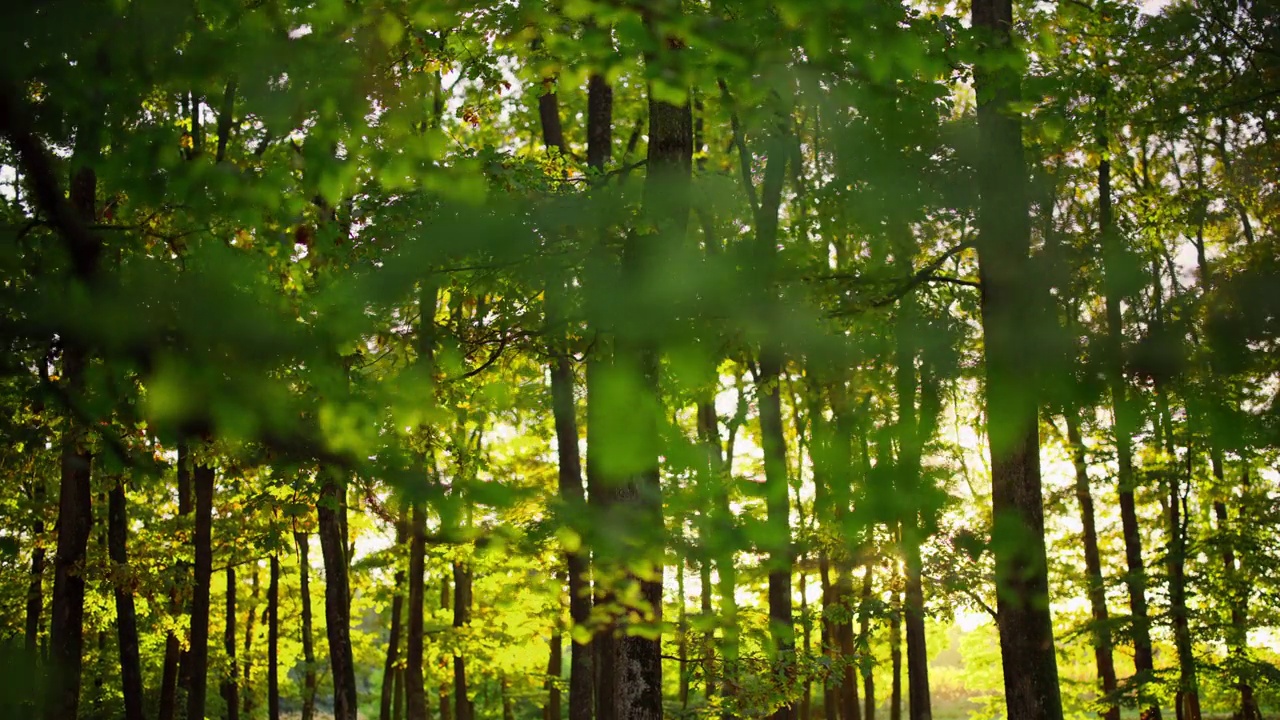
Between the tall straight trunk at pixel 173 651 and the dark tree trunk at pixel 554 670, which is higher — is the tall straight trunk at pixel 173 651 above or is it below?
above

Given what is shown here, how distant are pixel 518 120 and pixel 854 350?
1638 cm

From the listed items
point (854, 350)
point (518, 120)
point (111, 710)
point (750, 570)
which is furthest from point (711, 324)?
point (111, 710)

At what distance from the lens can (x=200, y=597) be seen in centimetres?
1448

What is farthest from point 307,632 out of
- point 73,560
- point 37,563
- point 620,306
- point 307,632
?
point 620,306

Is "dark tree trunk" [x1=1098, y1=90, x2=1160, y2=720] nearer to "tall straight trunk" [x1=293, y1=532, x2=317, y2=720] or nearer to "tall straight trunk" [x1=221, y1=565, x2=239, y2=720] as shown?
"tall straight trunk" [x1=293, y1=532, x2=317, y2=720]

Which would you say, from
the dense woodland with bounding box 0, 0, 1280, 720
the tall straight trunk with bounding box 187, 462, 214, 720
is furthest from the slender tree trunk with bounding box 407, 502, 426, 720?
the dense woodland with bounding box 0, 0, 1280, 720

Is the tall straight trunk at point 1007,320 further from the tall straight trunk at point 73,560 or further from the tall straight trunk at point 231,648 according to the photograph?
the tall straight trunk at point 231,648

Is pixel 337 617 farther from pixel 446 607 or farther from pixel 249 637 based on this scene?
pixel 249 637

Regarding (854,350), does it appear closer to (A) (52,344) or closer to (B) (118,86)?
(A) (52,344)

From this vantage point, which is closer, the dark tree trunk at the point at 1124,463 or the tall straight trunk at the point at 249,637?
the dark tree trunk at the point at 1124,463

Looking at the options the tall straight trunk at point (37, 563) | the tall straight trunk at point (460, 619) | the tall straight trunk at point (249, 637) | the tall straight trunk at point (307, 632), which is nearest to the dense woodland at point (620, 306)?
the tall straight trunk at point (37, 563)

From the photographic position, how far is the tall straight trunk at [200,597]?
46.7 ft

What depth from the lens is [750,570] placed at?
6.57 ft

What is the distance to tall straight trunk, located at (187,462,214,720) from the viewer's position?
1423cm
